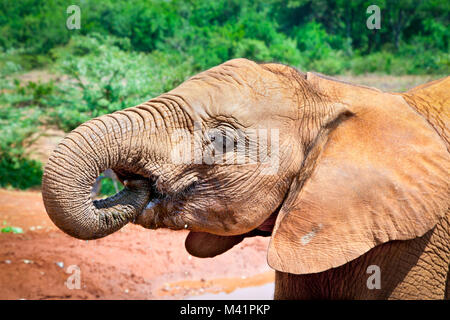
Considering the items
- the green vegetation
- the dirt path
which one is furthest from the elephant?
the green vegetation

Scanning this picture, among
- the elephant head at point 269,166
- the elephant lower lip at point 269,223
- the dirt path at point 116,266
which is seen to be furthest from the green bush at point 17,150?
the elephant head at point 269,166

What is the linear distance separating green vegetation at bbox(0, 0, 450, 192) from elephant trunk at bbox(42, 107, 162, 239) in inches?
340

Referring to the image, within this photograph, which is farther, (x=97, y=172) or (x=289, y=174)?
(x=289, y=174)

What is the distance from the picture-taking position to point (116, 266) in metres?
6.38

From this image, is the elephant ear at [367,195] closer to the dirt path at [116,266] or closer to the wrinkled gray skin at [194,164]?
the wrinkled gray skin at [194,164]

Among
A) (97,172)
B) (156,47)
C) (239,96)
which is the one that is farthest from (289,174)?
(156,47)

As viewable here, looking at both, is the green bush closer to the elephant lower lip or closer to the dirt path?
the dirt path

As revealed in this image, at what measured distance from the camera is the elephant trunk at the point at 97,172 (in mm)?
2211

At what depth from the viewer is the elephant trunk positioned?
2.21 meters

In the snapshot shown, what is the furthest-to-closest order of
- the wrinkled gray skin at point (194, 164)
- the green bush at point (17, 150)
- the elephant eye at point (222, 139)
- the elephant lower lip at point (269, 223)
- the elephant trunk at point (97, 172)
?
the green bush at point (17, 150), the elephant lower lip at point (269, 223), the elephant eye at point (222, 139), the wrinkled gray skin at point (194, 164), the elephant trunk at point (97, 172)

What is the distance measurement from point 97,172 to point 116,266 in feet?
14.2

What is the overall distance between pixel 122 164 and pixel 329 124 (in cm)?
98

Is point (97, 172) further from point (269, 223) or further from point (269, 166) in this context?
point (269, 223)
